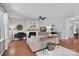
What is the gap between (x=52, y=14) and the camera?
190cm

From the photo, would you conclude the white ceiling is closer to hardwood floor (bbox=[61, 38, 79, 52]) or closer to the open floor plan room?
the open floor plan room

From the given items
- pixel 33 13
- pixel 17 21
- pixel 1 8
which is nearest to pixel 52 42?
pixel 33 13

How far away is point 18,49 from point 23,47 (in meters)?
0.12

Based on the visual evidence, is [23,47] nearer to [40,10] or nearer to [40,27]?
[40,27]

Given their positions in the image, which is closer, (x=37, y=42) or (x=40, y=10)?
(x=40, y=10)

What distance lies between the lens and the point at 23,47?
1.95m

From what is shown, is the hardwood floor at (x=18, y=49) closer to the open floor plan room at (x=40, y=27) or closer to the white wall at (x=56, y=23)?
the open floor plan room at (x=40, y=27)

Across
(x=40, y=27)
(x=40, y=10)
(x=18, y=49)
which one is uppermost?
(x=40, y=10)

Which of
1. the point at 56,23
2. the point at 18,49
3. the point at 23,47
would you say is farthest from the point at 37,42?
the point at 56,23

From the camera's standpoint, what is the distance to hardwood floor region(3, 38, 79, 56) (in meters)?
1.85

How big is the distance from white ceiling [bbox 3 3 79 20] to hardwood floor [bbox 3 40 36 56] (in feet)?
1.68

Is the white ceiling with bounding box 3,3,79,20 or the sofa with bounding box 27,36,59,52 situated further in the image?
the sofa with bounding box 27,36,59,52

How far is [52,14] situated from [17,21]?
71 centimetres

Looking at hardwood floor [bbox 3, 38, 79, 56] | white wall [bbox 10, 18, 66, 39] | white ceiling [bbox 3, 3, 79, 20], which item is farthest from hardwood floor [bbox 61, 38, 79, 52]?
white ceiling [bbox 3, 3, 79, 20]
